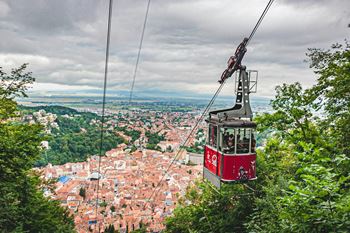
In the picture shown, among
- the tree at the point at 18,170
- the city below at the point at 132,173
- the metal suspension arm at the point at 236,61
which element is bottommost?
the city below at the point at 132,173

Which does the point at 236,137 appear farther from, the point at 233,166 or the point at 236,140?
the point at 233,166

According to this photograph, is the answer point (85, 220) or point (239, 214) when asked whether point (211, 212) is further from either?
point (85, 220)

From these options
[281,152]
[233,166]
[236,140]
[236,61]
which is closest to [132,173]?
[281,152]

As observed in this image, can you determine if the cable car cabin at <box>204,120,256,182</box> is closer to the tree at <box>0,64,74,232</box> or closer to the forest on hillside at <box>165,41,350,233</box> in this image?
the forest on hillside at <box>165,41,350,233</box>

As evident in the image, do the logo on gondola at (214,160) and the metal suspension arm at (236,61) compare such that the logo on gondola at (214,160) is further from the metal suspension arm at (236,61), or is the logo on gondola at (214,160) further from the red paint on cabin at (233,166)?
the metal suspension arm at (236,61)

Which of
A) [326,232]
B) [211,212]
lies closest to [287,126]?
[211,212]

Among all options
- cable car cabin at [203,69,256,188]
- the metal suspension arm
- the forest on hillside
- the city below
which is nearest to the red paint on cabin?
cable car cabin at [203,69,256,188]

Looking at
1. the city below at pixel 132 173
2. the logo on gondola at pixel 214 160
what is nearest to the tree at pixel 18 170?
the logo on gondola at pixel 214 160
